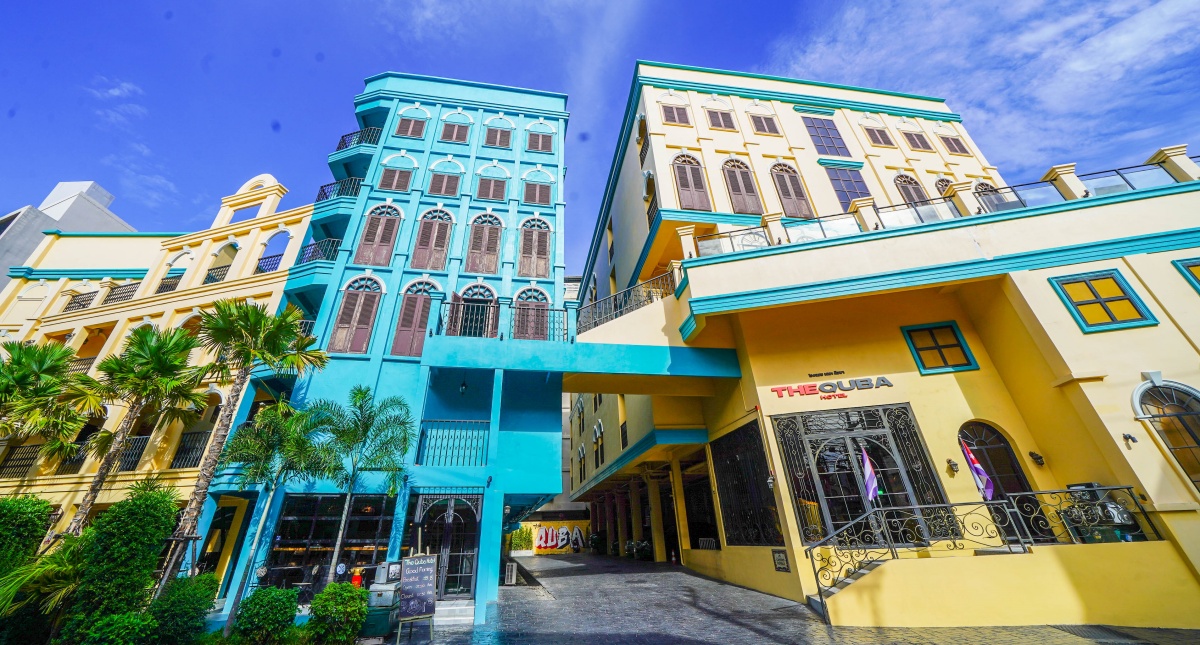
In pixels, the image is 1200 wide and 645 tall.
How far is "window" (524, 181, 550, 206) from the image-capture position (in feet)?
53.3

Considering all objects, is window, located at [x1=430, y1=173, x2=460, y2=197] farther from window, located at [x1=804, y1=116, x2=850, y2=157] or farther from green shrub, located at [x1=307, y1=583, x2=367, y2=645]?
window, located at [x1=804, y1=116, x2=850, y2=157]

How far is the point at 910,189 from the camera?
54.0ft

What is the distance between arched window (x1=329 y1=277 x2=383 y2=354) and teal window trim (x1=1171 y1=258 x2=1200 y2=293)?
18611mm

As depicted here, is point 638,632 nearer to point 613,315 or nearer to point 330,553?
point 330,553

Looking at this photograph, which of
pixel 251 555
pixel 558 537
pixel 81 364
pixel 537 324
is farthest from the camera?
pixel 558 537

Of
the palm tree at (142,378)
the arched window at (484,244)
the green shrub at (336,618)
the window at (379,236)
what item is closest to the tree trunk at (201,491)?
the palm tree at (142,378)

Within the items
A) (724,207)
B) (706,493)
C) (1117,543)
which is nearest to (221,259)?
(724,207)

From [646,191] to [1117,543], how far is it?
1456cm

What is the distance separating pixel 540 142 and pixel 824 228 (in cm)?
1199

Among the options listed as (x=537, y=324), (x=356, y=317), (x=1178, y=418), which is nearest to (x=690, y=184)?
(x=537, y=324)

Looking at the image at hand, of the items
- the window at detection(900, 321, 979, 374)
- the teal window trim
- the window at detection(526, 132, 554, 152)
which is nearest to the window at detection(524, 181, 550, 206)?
the window at detection(526, 132, 554, 152)

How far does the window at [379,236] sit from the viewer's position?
14117 mm

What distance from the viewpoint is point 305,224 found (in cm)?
1555

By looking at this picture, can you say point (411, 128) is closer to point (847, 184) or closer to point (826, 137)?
point (826, 137)
